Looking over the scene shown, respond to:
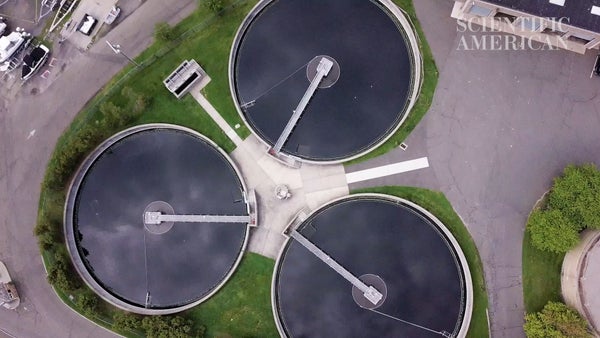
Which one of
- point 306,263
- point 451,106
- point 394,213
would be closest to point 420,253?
point 394,213

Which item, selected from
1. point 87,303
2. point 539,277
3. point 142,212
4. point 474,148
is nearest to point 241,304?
point 142,212

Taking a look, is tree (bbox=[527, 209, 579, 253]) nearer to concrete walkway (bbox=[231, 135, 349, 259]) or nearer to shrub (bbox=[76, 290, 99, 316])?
concrete walkway (bbox=[231, 135, 349, 259])

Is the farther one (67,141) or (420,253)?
(67,141)

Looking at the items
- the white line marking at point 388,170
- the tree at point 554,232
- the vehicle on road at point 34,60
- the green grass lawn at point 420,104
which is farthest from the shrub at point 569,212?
the vehicle on road at point 34,60

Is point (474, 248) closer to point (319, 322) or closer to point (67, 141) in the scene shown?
point (319, 322)

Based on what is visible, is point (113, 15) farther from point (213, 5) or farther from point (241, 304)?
point (241, 304)

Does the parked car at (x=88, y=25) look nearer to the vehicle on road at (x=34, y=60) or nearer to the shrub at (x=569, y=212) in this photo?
the vehicle on road at (x=34, y=60)
